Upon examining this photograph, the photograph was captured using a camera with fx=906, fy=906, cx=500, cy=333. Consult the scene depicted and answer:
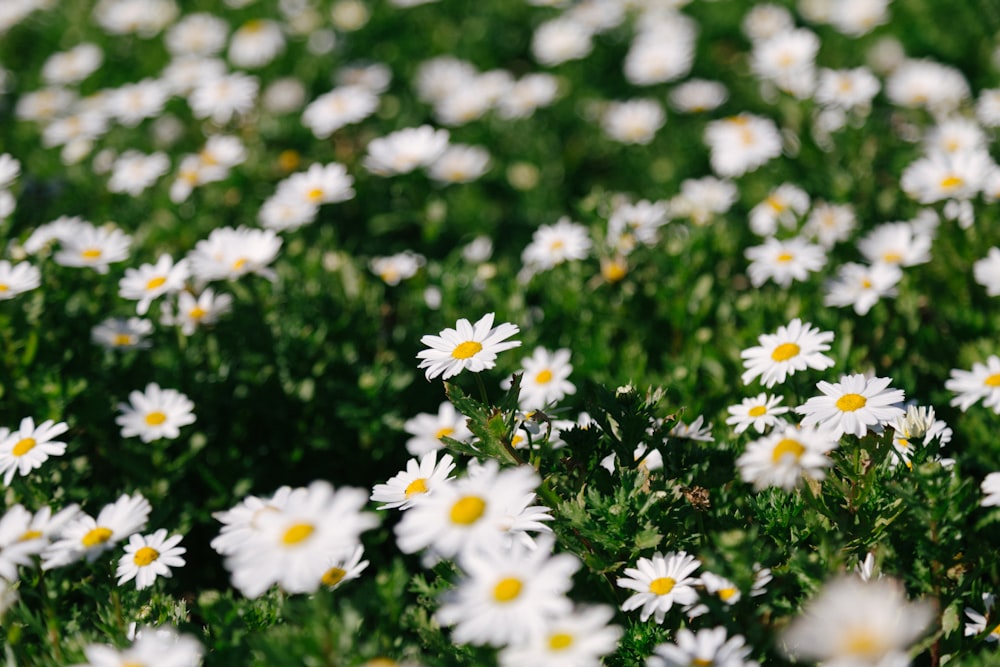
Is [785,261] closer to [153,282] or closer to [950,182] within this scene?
[950,182]

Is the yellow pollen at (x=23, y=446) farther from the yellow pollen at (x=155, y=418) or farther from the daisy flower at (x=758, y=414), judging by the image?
the daisy flower at (x=758, y=414)

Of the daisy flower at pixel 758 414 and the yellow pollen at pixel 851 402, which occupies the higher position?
the yellow pollen at pixel 851 402

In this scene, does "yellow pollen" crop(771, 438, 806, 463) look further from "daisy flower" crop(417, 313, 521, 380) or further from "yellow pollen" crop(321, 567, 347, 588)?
"yellow pollen" crop(321, 567, 347, 588)

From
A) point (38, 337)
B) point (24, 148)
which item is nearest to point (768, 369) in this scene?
point (38, 337)

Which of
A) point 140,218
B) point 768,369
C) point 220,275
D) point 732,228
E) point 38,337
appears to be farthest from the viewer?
point 140,218

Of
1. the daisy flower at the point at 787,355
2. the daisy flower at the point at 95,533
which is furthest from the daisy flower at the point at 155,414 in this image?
the daisy flower at the point at 787,355

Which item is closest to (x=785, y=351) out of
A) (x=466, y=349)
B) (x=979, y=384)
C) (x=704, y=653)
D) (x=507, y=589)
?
(x=979, y=384)

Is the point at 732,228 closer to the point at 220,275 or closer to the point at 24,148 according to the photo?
the point at 220,275
